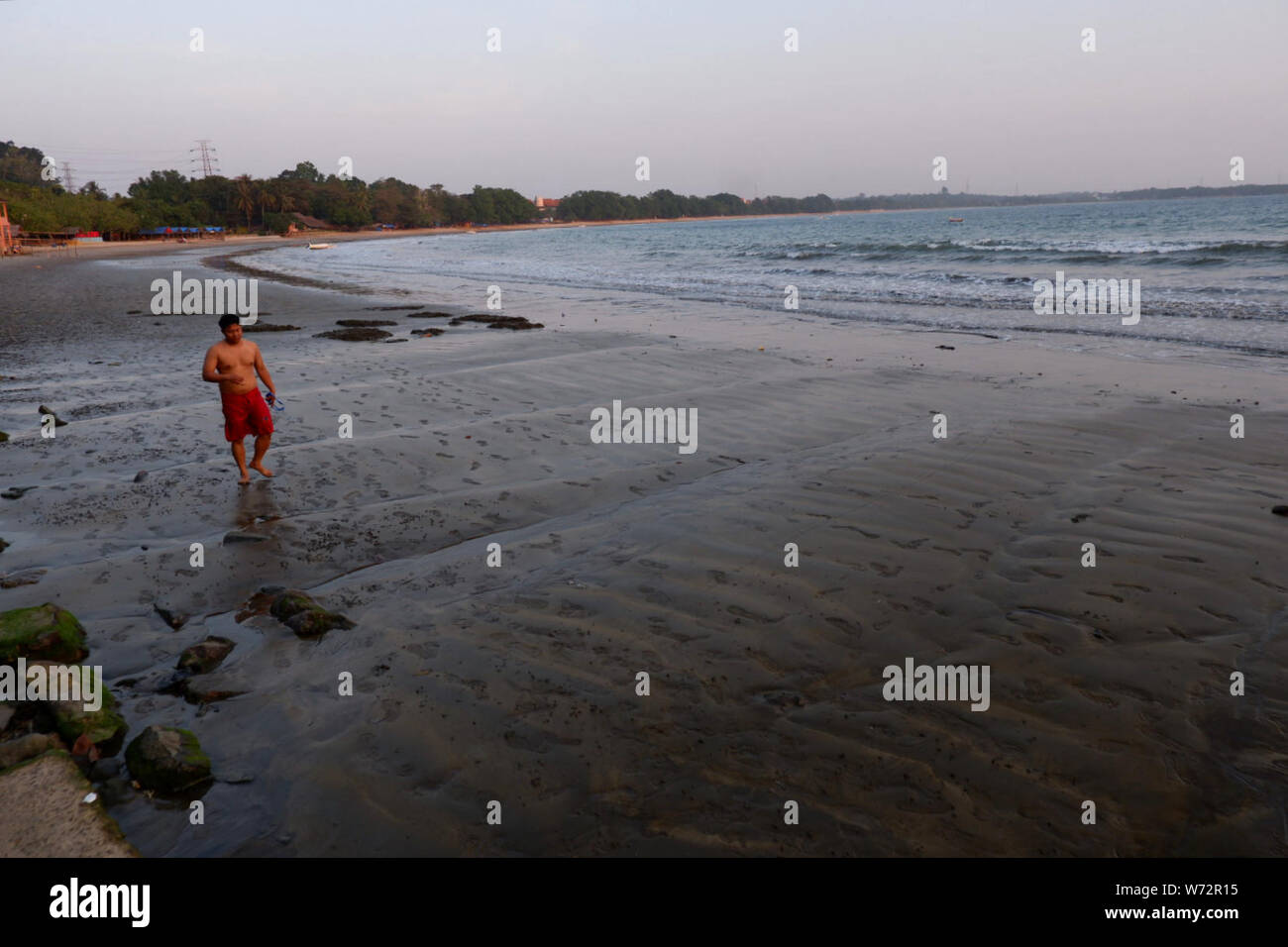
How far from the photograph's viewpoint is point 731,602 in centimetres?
540

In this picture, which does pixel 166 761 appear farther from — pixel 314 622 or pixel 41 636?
pixel 41 636

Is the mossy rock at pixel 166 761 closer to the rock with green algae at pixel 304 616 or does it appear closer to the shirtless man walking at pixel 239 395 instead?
the rock with green algae at pixel 304 616

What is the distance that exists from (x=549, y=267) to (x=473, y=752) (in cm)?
4163

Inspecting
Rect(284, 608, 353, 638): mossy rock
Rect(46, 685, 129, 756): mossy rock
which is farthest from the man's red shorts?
Rect(46, 685, 129, 756): mossy rock

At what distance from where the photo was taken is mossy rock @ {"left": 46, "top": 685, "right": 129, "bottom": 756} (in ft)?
13.2

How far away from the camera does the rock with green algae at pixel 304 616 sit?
5.12 meters

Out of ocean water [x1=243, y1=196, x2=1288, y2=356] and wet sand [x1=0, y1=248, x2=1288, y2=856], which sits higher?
ocean water [x1=243, y1=196, x2=1288, y2=356]

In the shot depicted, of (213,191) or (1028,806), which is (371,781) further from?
(213,191)

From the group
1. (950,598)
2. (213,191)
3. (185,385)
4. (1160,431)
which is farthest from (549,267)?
(213,191)

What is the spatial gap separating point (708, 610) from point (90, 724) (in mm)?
3450

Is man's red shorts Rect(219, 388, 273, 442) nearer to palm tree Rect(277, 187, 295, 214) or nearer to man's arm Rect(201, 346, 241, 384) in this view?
man's arm Rect(201, 346, 241, 384)

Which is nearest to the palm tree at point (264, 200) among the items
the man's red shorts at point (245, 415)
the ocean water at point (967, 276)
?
the ocean water at point (967, 276)

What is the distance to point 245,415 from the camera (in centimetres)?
824

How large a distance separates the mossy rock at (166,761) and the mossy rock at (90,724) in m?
0.20
